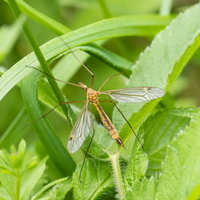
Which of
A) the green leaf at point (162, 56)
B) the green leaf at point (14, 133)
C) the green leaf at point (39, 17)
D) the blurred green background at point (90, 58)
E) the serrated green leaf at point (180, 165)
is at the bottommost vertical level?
the serrated green leaf at point (180, 165)

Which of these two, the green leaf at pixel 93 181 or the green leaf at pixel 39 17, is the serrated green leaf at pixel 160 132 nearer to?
the green leaf at pixel 93 181

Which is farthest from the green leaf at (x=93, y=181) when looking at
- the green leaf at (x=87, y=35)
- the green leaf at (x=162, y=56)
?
the green leaf at (x=87, y=35)

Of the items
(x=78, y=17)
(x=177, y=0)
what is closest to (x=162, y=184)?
(x=78, y=17)

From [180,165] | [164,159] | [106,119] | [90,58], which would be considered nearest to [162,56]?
[106,119]

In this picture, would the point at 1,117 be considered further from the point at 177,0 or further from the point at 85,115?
the point at 177,0

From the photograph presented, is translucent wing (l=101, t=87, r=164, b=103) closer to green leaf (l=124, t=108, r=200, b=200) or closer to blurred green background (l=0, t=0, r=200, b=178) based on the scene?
green leaf (l=124, t=108, r=200, b=200)

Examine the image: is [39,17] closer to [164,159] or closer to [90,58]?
[164,159]

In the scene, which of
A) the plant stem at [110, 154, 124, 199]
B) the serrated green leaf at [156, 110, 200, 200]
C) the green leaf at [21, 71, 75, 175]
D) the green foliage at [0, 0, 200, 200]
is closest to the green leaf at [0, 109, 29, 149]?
the green foliage at [0, 0, 200, 200]
